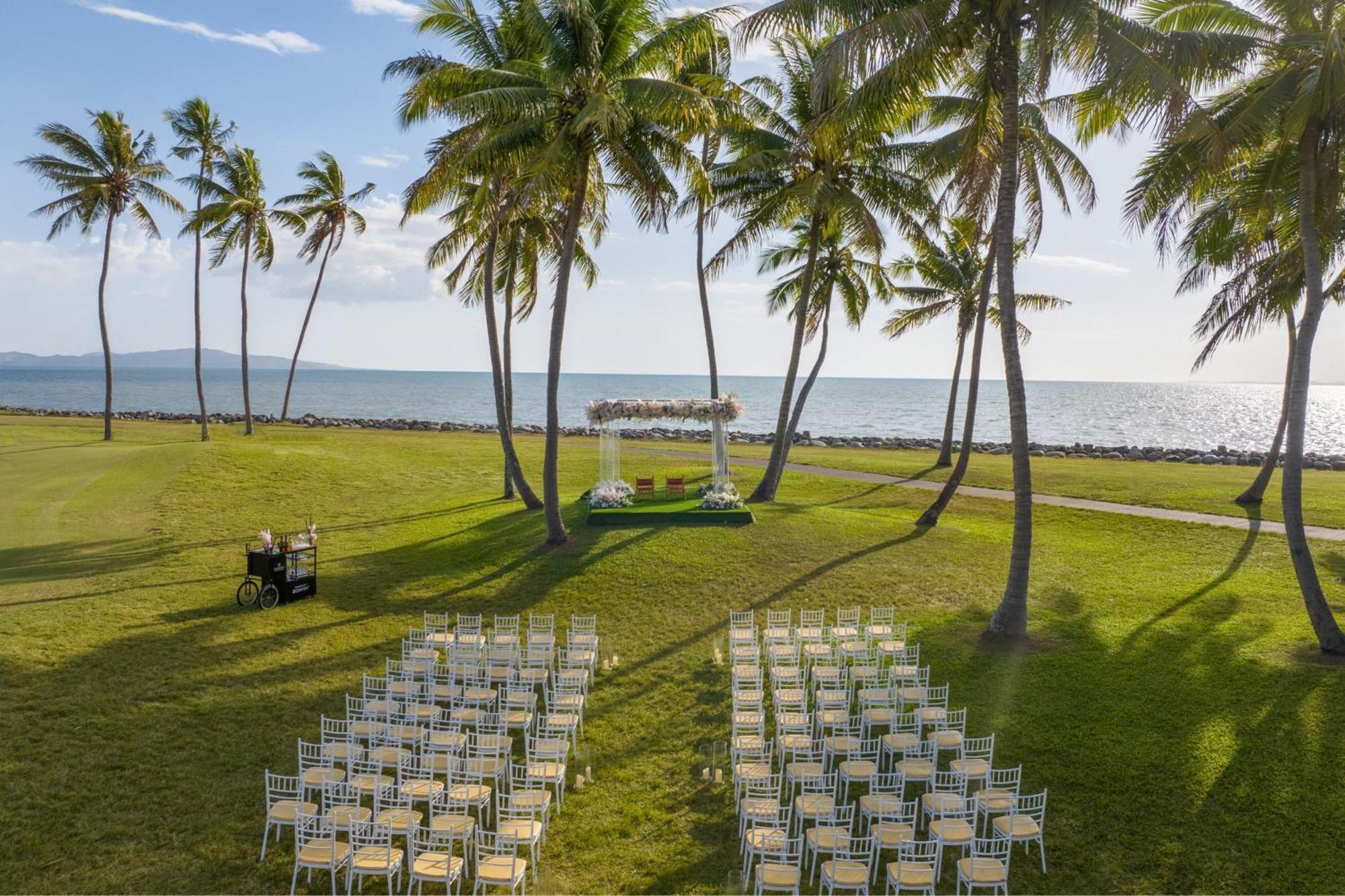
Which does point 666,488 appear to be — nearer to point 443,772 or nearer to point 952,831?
point 443,772

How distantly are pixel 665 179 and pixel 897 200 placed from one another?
24.0 feet

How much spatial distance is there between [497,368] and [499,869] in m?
18.8

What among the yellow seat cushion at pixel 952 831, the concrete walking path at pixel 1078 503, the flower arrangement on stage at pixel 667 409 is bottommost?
the yellow seat cushion at pixel 952 831

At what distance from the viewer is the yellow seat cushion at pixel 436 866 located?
8.34 meters

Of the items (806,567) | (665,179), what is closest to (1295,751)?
(806,567)

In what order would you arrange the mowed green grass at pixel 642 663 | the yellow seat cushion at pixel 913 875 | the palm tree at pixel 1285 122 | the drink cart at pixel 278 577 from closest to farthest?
1. the yellow seat cushion at pixel 913 875
2. the mowed green grass at pixel 642 663
3. the palm tree at pixel 1285 122
4. the drink cart at pixel 278 577

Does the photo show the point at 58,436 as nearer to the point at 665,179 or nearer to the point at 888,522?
the point at 665,179

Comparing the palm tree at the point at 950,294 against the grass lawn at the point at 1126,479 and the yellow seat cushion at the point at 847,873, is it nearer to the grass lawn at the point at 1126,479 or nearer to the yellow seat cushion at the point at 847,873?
the grass lawn at the point at 1126,479

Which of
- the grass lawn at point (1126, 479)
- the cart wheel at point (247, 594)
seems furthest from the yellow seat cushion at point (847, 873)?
the grass lawn at point (1126, 479)

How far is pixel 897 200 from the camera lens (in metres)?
23.9

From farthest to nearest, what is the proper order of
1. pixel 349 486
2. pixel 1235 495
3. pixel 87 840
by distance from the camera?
pixel 349 486
pixel 1235 495
pixel 87 840

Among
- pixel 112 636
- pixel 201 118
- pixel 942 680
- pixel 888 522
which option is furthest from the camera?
pixel 201 118

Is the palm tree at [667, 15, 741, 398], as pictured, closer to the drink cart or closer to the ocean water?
the drink cart

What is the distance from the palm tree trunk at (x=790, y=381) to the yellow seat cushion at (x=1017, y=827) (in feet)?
51.3
